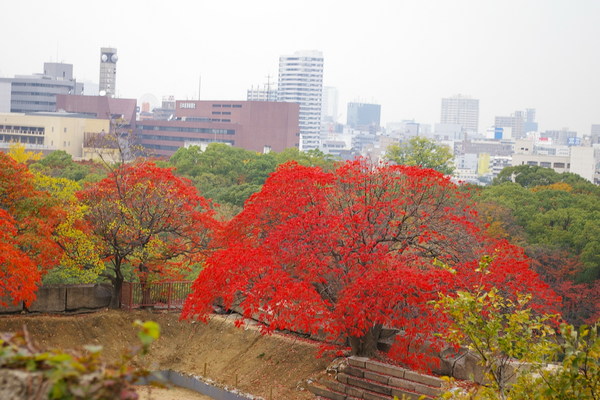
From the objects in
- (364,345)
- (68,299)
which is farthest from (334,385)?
(68,299)

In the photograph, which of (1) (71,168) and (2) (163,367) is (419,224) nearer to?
(2) (163,367)

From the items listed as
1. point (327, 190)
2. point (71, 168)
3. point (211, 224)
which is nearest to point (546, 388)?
point (327, 190)

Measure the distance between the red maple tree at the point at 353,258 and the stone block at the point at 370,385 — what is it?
1021 millimetres

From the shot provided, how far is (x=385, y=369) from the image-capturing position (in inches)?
713

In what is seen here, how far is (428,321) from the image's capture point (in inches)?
688

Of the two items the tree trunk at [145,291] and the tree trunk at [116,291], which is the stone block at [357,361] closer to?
the tree trunk at [145,291]

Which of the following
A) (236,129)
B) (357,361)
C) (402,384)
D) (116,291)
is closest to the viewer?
(402,384)

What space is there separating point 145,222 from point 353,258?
763cm

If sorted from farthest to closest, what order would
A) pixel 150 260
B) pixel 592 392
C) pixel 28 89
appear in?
1. pixel 28 89
2. pixel 150 260
3. pixel 592 392

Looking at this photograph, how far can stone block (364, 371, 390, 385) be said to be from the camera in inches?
703

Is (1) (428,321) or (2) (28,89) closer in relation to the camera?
(1) (428,321)

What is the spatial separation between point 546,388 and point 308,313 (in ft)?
30.2

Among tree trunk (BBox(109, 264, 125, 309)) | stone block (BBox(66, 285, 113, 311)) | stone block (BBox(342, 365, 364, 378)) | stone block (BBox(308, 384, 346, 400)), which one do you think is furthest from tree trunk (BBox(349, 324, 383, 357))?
stone block (BBox(66, 285, 113, 311))

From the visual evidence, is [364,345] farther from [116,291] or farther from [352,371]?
[116,291]
